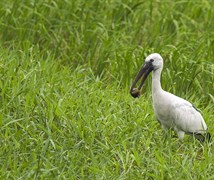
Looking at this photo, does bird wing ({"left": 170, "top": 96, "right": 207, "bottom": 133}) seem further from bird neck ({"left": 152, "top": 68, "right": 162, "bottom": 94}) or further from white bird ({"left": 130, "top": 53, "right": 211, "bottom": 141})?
bird neck ({"left": 152, "top": 68, "right": 162, "bottom": 94})

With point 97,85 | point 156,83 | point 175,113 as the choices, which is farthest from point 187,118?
point 97,85

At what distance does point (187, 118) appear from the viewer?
294 inches

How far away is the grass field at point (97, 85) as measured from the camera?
6766mm

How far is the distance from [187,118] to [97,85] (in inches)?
50.6

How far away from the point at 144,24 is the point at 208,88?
1966mm

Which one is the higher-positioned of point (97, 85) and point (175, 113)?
point (175, 113)

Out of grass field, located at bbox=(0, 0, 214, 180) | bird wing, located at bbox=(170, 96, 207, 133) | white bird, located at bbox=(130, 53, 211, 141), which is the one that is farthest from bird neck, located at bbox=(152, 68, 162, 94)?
grass field, located at bbox=(0, 0, 214, 180)

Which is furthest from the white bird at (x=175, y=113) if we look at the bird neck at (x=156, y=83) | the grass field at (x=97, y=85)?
the grass field at (x=97, y=85)

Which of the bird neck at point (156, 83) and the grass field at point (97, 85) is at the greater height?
the bird neck at point (156, 83)

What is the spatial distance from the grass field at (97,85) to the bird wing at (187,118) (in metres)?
0.13

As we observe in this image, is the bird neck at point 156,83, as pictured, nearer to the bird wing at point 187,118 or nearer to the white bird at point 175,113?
the white bird at point 175,113

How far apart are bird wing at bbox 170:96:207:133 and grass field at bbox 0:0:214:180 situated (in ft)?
0.42

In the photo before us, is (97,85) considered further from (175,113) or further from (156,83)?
(175,113)

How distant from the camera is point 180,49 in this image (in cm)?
931
